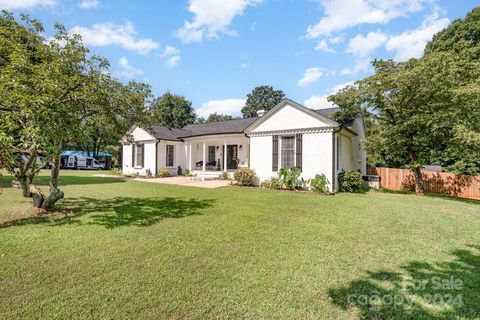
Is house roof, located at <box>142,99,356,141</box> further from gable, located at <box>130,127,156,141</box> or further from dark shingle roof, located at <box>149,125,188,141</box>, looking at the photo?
gable, located at <box>130,127,156,141</box>

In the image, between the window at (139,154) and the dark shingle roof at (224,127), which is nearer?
the dark shingle roof at (224,127)

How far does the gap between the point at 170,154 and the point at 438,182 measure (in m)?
18.9

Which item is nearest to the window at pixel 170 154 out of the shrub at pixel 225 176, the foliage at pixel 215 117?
the shrub at pixel 225 176

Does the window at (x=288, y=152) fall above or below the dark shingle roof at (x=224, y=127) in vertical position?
below

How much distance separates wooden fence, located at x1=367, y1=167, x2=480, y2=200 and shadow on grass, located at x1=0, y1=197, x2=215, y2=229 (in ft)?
44.0

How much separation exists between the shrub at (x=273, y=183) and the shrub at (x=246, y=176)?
724mm

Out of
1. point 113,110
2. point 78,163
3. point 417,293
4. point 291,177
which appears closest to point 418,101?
point 291,177

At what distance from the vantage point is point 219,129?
19156mm

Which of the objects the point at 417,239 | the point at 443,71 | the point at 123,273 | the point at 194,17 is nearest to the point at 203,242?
the point at 123,273

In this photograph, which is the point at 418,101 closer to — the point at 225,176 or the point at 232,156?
the point at 225,176

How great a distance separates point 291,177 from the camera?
12.7 m

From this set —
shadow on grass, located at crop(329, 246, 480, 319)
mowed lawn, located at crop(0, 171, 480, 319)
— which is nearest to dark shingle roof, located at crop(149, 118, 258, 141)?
mowed lawn, located at crop(0, 171, 480, 319)

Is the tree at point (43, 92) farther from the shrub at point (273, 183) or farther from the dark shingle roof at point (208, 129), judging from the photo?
the dark shingle roof at point (208, 129)

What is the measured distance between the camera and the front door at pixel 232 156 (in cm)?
1969
